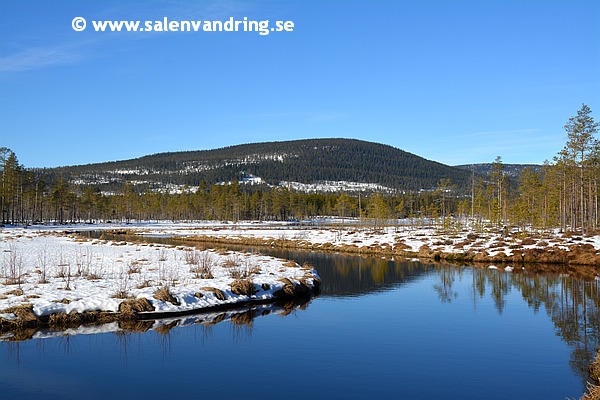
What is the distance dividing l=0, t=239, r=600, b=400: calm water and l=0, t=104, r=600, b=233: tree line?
1433 inches

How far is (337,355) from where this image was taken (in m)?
13.6

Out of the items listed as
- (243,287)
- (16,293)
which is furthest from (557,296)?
(16,293)

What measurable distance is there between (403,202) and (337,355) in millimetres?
116550

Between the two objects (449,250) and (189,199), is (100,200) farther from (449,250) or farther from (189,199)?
(449,250)

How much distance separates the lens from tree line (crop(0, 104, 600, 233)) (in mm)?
53750

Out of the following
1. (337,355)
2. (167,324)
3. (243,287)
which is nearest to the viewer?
(337,355)

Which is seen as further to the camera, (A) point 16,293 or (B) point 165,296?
(B) point 165,296

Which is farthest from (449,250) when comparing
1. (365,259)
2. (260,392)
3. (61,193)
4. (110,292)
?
(61,193)

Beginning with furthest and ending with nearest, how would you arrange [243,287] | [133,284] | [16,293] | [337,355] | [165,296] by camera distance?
[243,287]
[133,284]
[165,296]
[16,293]
[337,355]

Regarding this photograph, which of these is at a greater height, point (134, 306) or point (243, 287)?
point (243, 287)

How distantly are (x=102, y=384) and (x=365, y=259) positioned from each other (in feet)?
102

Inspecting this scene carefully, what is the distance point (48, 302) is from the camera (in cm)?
1689

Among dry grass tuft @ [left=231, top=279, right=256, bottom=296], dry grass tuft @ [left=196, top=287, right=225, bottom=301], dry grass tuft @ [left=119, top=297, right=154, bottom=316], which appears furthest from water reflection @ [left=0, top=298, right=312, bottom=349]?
dry grass tuft @ [left=231, top=279, right=256, bottom=296]

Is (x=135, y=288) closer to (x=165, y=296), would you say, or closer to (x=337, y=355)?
(x=165, y=296)
